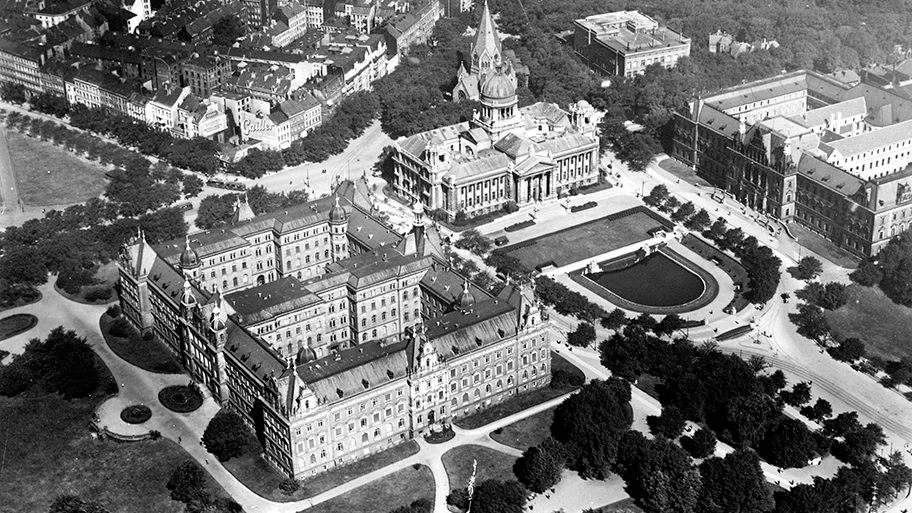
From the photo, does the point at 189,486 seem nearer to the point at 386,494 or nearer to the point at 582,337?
the point at 386,494

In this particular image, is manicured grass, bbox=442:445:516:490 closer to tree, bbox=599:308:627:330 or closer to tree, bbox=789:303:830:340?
tree, bbox=599:308:627:330

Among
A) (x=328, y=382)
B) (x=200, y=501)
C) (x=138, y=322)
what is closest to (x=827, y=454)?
(x=328, y=382)

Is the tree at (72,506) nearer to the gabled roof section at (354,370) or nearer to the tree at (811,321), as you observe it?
the gabled roof section at (354,370)

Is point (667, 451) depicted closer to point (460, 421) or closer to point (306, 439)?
point (460, 421)

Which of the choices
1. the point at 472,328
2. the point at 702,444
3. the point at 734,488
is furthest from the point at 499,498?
the point at 702,444

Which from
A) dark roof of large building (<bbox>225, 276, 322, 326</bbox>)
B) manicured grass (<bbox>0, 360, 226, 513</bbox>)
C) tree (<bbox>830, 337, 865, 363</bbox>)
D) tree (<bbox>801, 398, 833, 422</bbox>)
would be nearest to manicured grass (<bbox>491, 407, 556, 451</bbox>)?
tree (<bbox>801, 398, 833, 422</bbox>)
